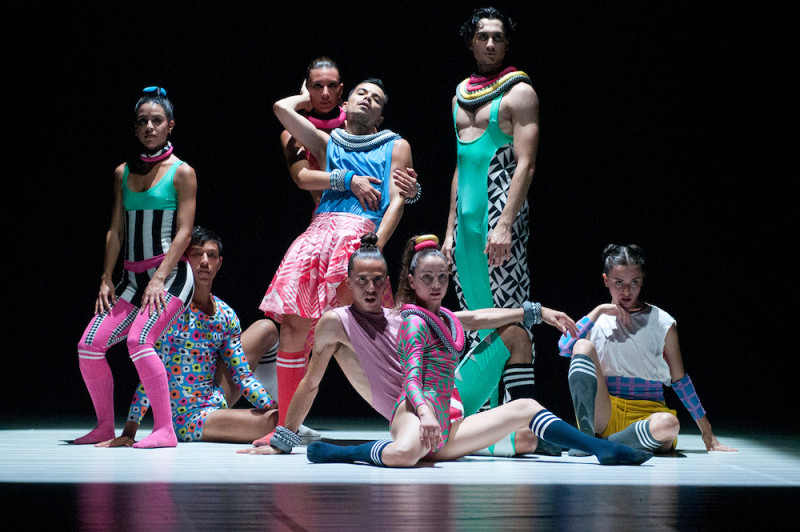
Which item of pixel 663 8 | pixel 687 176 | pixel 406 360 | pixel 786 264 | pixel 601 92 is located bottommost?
pixel 406 360

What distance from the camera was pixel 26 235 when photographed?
5.67m

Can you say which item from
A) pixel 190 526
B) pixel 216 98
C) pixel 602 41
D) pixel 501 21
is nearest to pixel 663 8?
pixel 602 41

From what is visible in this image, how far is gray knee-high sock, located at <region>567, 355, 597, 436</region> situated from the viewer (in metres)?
3.52

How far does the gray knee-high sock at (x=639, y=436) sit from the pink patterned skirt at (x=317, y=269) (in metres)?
1.13

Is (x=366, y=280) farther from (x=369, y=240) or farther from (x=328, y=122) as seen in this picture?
(x=328, y=122)

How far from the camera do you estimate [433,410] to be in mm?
3172

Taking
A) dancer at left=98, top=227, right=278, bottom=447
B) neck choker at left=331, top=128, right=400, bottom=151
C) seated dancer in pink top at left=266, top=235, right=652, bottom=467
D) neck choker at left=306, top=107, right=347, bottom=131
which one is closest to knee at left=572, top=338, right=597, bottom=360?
seated dancer in pink top at left=266, top=235, right=652, bottom=467

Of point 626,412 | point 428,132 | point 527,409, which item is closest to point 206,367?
point 527,409

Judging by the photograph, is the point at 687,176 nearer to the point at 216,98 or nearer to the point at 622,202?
the point at 622,202

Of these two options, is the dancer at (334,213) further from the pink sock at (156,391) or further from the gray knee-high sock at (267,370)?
the gray knee-high sock at (267,370)

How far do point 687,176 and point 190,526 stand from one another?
4.26m

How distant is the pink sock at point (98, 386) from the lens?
12.3ft

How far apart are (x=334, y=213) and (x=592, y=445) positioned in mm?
1386

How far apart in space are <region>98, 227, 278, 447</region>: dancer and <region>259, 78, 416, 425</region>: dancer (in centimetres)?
23
